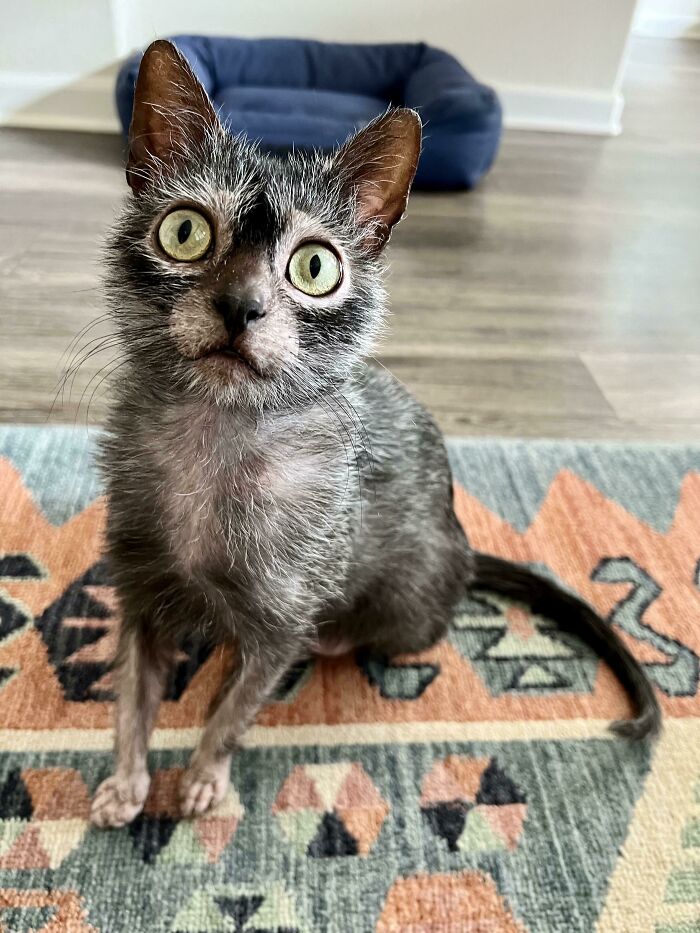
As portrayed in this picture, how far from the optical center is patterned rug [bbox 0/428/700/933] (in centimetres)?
87

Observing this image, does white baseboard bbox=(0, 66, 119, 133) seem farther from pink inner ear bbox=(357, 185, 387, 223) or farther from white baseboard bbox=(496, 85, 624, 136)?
pink inner ear bbox=(357, 185, 387, 223)

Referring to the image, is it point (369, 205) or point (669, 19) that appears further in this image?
point (669, 19)

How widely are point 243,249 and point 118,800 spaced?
2.30ft

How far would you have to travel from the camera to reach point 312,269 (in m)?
0.71

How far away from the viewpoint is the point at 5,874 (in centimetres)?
85

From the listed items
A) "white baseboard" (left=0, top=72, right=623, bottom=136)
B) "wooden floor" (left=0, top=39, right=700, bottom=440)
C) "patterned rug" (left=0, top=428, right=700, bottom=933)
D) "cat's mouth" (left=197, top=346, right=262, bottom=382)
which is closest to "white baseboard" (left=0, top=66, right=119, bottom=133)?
"white baseboard" (left=0, top=72, right=623, bottom=136)

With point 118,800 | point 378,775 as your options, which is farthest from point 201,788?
point 378,775

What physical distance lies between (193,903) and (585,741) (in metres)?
0.58

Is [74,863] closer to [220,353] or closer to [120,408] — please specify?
[120,408]

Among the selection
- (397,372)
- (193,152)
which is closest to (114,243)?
(193,152)

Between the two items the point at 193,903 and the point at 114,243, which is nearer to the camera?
the point at 114,243

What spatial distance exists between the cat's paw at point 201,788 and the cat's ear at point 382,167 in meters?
0.69

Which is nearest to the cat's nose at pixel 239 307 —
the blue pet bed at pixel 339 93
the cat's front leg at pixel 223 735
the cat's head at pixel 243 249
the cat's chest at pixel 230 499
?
the cat's head at pixel 243 249

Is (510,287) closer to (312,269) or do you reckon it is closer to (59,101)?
(312,269)
